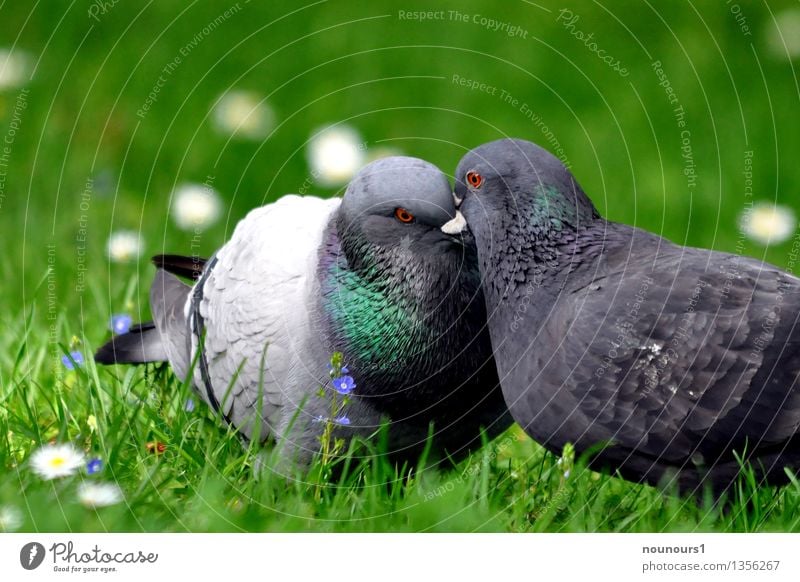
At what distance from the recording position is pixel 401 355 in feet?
10.1

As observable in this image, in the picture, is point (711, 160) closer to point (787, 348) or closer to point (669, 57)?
point (669, 57)

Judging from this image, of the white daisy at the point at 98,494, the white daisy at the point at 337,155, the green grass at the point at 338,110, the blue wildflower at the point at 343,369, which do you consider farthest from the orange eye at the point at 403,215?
the green grass at the point at 338,110

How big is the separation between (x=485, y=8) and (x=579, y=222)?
2.77m

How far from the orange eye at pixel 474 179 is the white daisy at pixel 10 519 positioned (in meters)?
1.45

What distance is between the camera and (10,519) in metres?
2.80

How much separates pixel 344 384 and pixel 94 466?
28.4 inches

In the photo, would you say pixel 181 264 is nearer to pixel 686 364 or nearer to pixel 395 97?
pixel 686 364

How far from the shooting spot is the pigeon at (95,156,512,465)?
118 inches

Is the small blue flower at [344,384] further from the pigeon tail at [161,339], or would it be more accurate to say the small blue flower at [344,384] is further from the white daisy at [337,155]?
the white daisy at [337,155]

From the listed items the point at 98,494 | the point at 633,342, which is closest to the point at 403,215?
the point at 633,342

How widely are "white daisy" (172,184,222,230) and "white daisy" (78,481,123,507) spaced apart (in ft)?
7.02

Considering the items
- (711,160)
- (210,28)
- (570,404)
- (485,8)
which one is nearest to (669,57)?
(711,160)

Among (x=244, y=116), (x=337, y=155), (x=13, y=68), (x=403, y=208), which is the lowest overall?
(x=403, y=208)

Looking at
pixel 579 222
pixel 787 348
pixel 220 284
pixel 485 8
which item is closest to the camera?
pixel 787 348
